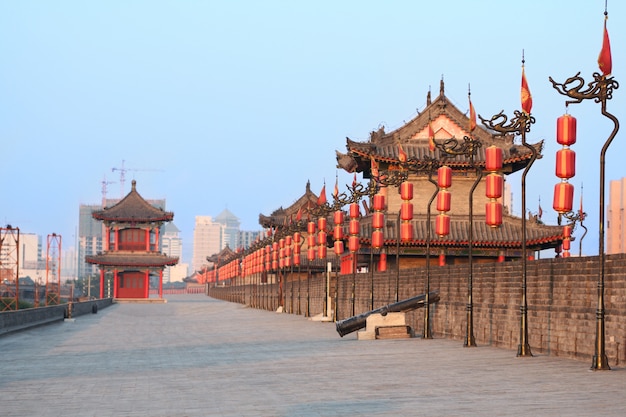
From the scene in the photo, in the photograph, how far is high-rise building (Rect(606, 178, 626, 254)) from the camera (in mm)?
94188

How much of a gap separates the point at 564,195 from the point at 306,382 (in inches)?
247

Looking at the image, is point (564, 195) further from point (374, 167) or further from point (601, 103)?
point (374, 167)

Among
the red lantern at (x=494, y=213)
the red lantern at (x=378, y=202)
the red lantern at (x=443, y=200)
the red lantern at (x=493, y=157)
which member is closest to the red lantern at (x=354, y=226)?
the red lantern at (x=378, y=202)

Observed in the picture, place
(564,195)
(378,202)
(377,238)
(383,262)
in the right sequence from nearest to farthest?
(564,195) < (378,202) < (377,238) < (383,262)

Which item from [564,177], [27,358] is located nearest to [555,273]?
[564,177]

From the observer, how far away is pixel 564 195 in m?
16.5

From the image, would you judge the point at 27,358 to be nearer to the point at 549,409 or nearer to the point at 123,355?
the point at 123,355

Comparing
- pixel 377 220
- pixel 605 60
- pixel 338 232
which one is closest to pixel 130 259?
pixel 338 232

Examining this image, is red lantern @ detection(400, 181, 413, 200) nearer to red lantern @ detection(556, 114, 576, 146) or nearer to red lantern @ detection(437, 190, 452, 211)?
red lantern @ detection(437, 190, 452, 211)

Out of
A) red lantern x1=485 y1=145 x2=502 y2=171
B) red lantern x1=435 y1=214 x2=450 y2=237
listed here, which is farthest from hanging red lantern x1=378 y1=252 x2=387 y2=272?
red lantern x1=485 y1=145 x2=502 y2=171

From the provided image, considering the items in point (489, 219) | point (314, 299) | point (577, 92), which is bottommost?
point (314, 299)

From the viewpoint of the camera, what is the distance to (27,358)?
20297 millimetres

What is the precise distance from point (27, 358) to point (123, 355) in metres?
2.13

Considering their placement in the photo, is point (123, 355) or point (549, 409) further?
point (123, 355)
